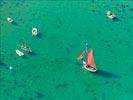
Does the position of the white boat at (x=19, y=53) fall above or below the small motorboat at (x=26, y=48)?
below

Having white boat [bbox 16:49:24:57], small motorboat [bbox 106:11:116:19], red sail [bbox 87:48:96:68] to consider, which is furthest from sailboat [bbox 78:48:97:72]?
small motorboat [bbox 106:11:116:19]

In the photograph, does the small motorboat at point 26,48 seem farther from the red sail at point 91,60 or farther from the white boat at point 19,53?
the red sail at point 91,60

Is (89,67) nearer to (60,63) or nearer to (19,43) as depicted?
(60,63)

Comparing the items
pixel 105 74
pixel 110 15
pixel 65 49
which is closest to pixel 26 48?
pixel 65 49

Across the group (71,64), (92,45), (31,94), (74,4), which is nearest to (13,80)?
(31,94)

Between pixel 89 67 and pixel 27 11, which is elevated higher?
pixel 27 11

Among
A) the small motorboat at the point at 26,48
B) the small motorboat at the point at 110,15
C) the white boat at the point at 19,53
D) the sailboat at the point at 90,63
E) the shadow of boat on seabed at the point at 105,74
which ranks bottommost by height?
the shadow of boat on seabed at the point at 105,74

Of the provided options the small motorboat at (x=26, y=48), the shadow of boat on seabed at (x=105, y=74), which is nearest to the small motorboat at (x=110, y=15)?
the shadow of boat on seabed at (x=105, y=74)

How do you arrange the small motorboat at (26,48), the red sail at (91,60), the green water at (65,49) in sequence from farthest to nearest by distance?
the small motorboat at (26,48), the red sail at (91,60), the green water at (65,49)

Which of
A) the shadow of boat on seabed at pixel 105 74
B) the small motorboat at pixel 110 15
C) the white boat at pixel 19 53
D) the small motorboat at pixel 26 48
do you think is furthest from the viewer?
the small motorboat at pixel 110 15

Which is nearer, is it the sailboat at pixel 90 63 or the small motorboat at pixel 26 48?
the sailboat at pixel 90 63
